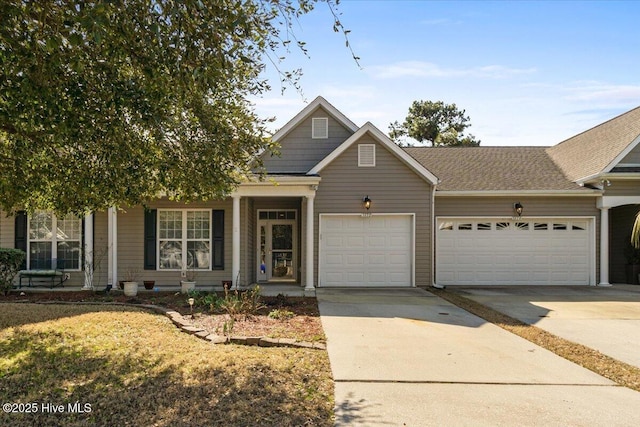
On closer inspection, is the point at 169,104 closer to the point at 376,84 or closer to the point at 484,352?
the point at 376,84

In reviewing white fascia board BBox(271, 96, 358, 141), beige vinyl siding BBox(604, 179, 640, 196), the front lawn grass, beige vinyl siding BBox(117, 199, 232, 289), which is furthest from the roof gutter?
the front lawn grass

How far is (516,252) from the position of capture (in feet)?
48.2

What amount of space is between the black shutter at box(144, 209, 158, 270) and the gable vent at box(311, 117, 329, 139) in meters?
5.57

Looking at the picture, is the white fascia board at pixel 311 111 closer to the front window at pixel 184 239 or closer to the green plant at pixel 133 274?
the front window at pixel 184 239

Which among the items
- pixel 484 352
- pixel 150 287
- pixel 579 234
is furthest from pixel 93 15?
pixel 579 234

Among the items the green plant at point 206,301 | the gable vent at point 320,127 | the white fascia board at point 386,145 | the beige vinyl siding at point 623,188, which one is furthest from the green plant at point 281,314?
the beige vinyl siding at point 623,188

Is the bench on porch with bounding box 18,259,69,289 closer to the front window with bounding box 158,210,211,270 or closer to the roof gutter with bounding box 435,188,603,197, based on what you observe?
the front window with bounding box 158,210,211,270

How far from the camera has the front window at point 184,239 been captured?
13984 mm

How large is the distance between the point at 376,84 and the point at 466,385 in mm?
4490

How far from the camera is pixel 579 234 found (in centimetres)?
1474

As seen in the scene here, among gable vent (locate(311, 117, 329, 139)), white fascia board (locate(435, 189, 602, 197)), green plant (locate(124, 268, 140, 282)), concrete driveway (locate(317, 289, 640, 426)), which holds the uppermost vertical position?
gable vent (locate(311, 117, 329, 139))

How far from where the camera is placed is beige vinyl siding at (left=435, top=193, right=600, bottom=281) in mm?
14594

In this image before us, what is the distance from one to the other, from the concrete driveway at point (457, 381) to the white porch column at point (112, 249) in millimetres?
7806

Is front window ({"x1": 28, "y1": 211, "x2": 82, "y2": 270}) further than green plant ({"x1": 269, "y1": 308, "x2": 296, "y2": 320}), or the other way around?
front window ({"x1": 28, "y1": 211, "x2": 82, "y2": 270})
